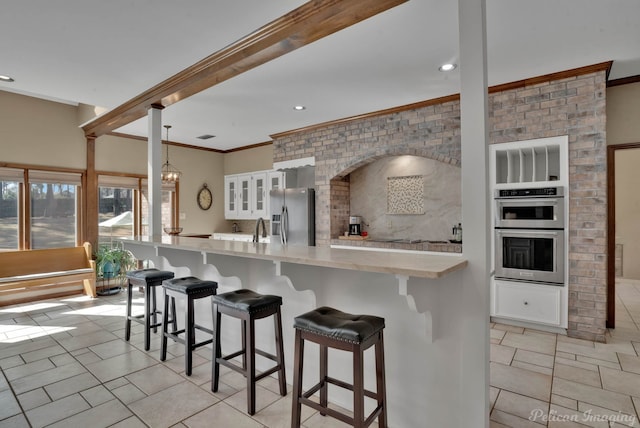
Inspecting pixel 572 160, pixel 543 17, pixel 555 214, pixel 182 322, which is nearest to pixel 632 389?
pixel 555 214

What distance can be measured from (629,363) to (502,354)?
990 millimetres

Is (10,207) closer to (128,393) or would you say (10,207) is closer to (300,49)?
(128,393)

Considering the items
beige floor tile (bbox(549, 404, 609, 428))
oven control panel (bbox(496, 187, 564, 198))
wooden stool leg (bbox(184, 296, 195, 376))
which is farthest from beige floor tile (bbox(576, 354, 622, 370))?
wooden stool leg (bbox(184, 296, 195, 376))

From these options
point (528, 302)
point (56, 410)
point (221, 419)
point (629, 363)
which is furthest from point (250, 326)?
point (629, 363)

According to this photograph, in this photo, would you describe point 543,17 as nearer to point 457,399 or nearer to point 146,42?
point 457,399

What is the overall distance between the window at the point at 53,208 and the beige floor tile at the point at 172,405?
14.5 ft

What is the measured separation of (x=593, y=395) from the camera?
2486 millimetres

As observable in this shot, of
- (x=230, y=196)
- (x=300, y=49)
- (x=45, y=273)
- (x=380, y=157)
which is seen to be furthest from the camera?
(x=230, y=196)

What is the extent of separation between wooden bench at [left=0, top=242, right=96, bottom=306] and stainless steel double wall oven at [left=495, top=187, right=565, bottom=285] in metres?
5.76

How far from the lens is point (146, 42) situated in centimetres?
290

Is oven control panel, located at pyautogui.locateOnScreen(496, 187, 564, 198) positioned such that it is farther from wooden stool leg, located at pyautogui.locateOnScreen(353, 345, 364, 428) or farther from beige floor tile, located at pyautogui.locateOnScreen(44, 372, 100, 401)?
beige floor tile, located at pyautogui.locateOnScreen(44, 372, 100, 401)

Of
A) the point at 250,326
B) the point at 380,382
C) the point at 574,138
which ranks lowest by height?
the point at 380,382

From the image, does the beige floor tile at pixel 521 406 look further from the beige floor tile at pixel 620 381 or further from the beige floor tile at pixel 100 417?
the beige floor tile at pixel 100 417

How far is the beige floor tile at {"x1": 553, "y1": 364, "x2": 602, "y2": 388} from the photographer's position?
2.68 meters
